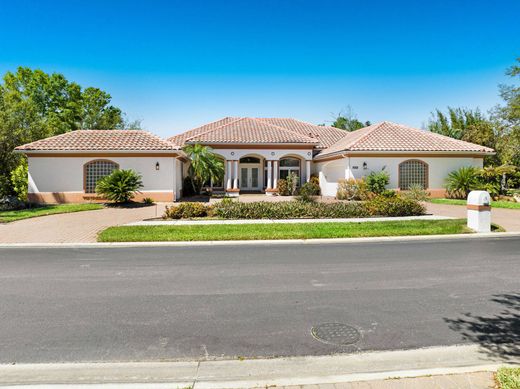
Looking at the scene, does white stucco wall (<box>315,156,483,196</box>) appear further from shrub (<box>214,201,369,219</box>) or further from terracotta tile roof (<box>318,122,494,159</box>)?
shrub (<box>214,201,369,219</box>)

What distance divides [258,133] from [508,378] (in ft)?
88.6

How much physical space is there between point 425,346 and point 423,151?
21.6 m

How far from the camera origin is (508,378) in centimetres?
318

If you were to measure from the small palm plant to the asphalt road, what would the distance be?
49.3ft

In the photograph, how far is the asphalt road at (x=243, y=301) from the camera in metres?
4.13

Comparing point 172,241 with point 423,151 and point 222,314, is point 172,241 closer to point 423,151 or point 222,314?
point 222,314

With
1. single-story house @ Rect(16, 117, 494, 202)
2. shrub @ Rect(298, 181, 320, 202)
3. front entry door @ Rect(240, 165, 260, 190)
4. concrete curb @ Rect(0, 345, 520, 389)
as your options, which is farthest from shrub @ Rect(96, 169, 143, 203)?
concrete curb @ Rect(0, 345, 520, 389)

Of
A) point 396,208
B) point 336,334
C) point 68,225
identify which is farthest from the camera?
point 396,208

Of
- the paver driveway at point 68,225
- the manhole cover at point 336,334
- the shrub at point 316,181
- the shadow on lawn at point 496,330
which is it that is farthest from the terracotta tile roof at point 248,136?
the manhole cover at point 336,334

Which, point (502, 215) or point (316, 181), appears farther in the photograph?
point (316, 181)

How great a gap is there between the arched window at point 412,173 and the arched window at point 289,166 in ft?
29.7

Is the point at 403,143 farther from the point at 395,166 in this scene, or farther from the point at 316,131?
the point at 316,131

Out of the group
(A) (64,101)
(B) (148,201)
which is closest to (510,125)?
(B) (148,201)

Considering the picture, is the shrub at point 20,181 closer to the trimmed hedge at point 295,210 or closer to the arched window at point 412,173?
the trimmed hedge at point 295,210
